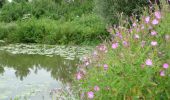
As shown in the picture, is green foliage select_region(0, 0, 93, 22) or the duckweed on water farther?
green foliage select_region(0, 0, 93, 22)

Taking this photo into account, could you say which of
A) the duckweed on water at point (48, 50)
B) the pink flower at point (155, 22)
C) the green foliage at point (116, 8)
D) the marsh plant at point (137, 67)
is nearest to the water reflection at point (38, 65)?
the duckweed on water at point (48, 50)

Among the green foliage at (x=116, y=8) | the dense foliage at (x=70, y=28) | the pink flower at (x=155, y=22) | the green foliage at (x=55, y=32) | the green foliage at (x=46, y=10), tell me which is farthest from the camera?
the green foliage at (x=46, y=10)

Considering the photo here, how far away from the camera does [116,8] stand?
10.4m

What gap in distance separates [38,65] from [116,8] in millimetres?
2965

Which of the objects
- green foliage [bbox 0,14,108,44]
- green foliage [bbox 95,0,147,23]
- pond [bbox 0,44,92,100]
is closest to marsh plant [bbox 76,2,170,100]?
pond [bbox 0,44,92,100]

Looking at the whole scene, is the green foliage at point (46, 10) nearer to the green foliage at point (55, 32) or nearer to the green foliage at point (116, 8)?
the green foliage at point (55, 32)

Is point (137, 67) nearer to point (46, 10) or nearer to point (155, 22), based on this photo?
point (155, 22)

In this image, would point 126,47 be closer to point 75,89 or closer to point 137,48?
point 137,48

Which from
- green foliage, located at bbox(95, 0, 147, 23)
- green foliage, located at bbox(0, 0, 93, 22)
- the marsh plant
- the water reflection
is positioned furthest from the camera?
green foliage, located at bbox(0, 0, 93, 22)

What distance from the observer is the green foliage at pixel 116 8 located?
10.2 m

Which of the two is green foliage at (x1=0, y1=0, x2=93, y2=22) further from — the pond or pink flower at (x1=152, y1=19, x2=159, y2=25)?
pink flower at (x1=152, y1=19, x2=159, y2=25)

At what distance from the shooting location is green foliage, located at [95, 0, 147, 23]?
33.6 feet

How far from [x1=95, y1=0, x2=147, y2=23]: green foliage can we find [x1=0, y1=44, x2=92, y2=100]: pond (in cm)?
130

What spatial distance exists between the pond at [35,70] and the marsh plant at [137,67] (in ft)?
5.31
